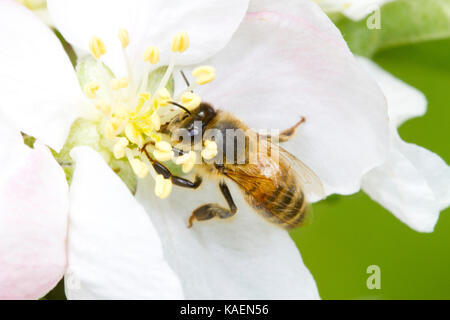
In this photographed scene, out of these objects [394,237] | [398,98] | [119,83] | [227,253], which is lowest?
[394,237]

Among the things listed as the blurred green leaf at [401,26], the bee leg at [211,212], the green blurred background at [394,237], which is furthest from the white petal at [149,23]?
the green blurred background at [394,237]

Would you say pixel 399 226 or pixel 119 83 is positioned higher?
pixel 119 83

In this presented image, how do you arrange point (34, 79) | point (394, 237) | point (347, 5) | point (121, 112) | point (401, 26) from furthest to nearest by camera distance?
point (394, 237)
point (401, 26)
point (347, 5)
point (121, 112)
point (34, 79)

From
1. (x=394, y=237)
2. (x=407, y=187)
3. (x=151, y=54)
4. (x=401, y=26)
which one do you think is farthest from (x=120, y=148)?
(x=394, y=237)

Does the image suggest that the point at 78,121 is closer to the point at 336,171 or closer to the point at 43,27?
the point at 43,27

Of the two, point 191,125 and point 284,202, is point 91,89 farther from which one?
point 284,202

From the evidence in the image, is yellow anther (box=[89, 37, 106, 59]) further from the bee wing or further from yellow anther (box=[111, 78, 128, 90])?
the bee wing

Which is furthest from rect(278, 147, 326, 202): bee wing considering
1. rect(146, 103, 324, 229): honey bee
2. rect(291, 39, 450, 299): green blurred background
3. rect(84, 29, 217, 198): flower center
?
rect(291, 39, 450, 299): green blurred background
